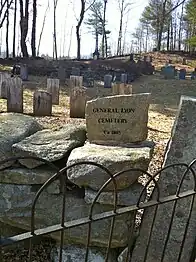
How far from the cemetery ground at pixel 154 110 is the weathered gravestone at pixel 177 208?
85 centimetres

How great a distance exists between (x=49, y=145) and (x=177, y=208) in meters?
1.09

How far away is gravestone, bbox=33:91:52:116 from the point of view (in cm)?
589

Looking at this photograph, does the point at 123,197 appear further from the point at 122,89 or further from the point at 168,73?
the point at 168,73

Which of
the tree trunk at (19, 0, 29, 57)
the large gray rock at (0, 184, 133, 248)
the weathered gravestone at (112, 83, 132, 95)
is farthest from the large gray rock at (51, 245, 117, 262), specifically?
the tree trunk at (19, 0, 29, 57)

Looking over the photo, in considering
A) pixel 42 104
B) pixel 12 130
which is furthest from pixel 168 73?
pixel 12 130

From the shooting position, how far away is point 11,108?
19.8ft

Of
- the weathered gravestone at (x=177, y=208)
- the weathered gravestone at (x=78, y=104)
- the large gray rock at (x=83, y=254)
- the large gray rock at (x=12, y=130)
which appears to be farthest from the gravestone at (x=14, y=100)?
the weathered gravestone at (x=177, y=208)

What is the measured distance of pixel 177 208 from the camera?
2.54 meters

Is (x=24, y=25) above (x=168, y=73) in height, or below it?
above

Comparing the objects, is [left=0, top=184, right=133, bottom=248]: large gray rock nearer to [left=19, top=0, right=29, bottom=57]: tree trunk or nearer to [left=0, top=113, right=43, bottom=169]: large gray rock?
[left=0, top=113, right=43, bottom=169]: large gray rock

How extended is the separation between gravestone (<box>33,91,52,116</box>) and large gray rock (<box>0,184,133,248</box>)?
127 inches

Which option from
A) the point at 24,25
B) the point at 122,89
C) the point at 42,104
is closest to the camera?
the point at 42,104

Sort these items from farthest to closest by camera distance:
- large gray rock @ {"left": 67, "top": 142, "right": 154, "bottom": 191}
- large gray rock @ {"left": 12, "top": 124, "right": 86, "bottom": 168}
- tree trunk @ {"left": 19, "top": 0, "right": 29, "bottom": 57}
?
1. tree trunk @ {"left": 19, "top": 0, "right": 29, "bottom": 57}
2. large gray rock @ {"left": 12, "top": 124, "right": 86, "bottom": 168}
3. large gray rock @ {"left": 67, "top": 142, "right": 154, "bottom": 191}

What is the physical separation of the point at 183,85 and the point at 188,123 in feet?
42.7
